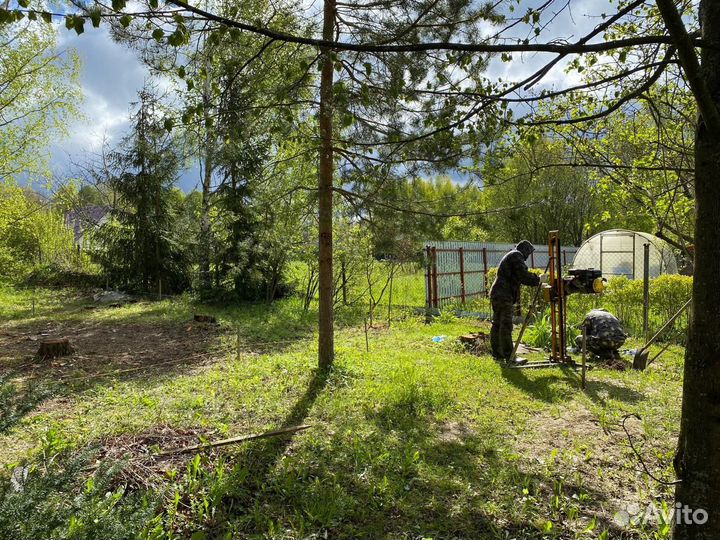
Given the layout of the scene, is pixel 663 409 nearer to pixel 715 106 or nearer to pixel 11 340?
pixel 715 106

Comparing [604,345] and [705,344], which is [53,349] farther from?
[604,345]

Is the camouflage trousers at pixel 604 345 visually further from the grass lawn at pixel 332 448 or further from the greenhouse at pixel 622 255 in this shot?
the greenhouse at pixel 622 255

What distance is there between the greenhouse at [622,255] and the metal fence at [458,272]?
4061 mm

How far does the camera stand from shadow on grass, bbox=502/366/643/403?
5349mm

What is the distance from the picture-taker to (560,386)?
18.9 ft

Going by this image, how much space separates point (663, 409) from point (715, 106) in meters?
4.18

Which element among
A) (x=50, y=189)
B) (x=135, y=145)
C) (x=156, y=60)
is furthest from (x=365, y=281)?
(x=50, y=189)

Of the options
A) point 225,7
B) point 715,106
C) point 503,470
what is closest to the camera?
point 715,106

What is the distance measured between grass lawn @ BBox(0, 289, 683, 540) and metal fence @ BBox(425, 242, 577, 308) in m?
5.82

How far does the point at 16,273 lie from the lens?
62.7 feet

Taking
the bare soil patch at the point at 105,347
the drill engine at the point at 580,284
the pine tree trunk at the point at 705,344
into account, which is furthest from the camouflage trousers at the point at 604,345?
the bare soil patch at the point at 105,347

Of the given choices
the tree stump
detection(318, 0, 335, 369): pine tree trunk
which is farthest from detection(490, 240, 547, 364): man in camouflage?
the tree stump

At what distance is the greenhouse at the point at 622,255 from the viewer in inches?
672

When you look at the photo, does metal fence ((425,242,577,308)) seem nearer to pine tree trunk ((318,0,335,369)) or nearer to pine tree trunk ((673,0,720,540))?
pine tree trunk ((318,0,335,369))
